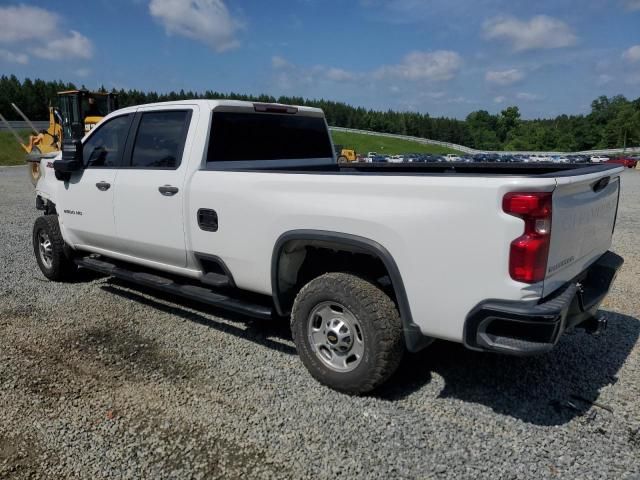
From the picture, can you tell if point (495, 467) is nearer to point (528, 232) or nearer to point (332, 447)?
point (332, 447)

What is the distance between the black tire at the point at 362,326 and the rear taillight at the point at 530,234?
87 centimetres

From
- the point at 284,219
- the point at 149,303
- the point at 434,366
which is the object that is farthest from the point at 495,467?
the point at 149,303

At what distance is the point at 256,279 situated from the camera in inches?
154

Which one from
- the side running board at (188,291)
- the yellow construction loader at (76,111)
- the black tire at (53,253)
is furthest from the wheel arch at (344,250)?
the yellow construction loader at (76,111)

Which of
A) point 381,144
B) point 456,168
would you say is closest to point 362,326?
point 456,168

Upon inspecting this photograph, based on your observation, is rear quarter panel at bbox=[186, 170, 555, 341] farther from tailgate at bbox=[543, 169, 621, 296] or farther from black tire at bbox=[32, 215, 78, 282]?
black tire at bbox=[32, 215, 78, 282]

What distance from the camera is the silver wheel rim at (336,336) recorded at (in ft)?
11.2

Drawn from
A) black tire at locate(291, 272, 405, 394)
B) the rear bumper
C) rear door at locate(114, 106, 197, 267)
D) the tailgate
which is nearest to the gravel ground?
black tire at locate(291, 272, 405, 394)

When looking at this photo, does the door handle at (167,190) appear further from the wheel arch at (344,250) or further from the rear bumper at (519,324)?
the rear bumper at (519,324)

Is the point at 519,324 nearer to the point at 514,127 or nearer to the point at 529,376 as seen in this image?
the point at 529,376

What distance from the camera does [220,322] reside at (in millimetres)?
4891

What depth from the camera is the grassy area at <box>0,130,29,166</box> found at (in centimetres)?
3881

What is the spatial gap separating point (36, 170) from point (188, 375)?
16527 mm

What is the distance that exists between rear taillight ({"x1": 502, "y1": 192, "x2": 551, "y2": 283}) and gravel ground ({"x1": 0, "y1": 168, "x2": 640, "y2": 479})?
41.4 inches
